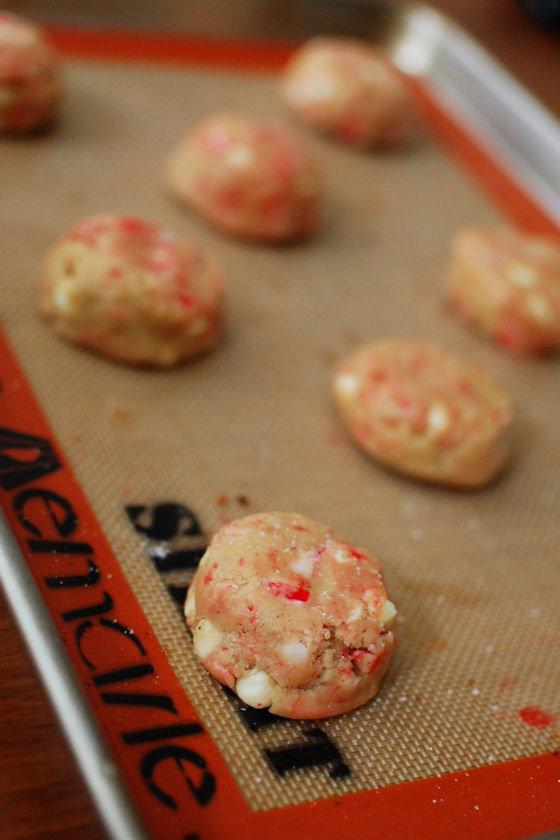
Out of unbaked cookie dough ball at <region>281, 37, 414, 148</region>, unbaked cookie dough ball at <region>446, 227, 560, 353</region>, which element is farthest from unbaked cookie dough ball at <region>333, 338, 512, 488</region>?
unbaked cookie dough ball at <region>281, 37, 414, 148</region>

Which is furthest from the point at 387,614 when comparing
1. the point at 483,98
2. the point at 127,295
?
the point at 483,98

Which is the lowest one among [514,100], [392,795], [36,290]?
[36,290]

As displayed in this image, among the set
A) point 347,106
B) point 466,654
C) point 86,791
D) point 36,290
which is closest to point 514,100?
point 347,106

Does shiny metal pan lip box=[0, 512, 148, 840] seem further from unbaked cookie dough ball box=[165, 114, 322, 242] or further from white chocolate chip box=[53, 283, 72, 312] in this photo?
unbaked cookie dough ball box=[165, 114, 322, 242]

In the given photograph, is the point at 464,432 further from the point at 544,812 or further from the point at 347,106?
the point at 347,106

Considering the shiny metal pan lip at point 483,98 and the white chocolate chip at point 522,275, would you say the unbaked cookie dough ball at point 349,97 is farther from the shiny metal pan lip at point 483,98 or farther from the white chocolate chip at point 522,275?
the white chocolate chip at point 522,275

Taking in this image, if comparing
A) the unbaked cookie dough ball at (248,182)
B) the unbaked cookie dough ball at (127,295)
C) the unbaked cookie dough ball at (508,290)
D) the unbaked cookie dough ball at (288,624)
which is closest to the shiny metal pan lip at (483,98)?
the unbaked cookie dough ball at (508,290)

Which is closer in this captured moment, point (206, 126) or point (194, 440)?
point (194, 440)
